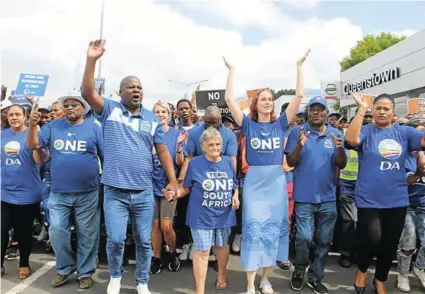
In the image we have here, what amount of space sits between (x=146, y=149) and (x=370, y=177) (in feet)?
7.34

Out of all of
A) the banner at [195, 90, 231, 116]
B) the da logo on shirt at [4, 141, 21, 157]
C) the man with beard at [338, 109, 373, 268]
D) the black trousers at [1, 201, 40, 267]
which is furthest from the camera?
the banner at [195, 90, 231, 116]

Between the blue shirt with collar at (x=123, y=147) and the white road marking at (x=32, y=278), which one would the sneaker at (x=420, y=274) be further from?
the white road marking at (x=32, y=278)

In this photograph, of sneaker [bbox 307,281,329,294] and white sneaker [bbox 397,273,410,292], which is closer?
sneaker [bbox 307,281,329,294]

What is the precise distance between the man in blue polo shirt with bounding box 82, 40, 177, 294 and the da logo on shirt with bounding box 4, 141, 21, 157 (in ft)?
4.82

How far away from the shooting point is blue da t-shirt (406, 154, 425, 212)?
4.72 metres

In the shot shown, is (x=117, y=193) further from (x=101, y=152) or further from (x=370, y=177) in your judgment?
(x=370, y=177)

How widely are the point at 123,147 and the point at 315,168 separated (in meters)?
1.99

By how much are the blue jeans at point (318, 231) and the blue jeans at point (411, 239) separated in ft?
2.75

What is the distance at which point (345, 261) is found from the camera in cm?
555

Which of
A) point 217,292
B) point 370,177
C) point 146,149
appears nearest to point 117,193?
point 146,149

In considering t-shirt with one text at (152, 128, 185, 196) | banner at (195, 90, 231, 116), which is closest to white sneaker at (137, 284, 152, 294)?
t-shirt with one text at (152, 128, 185, 196)

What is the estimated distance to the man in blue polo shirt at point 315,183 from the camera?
179 inches

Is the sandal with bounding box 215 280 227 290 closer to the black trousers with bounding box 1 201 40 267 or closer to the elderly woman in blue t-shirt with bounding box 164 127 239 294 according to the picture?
the elderly woman in blue t-shirt with bounding box 164 127 239 294

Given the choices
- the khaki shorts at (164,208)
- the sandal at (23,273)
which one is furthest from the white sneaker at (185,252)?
the sandal at (23,273)
